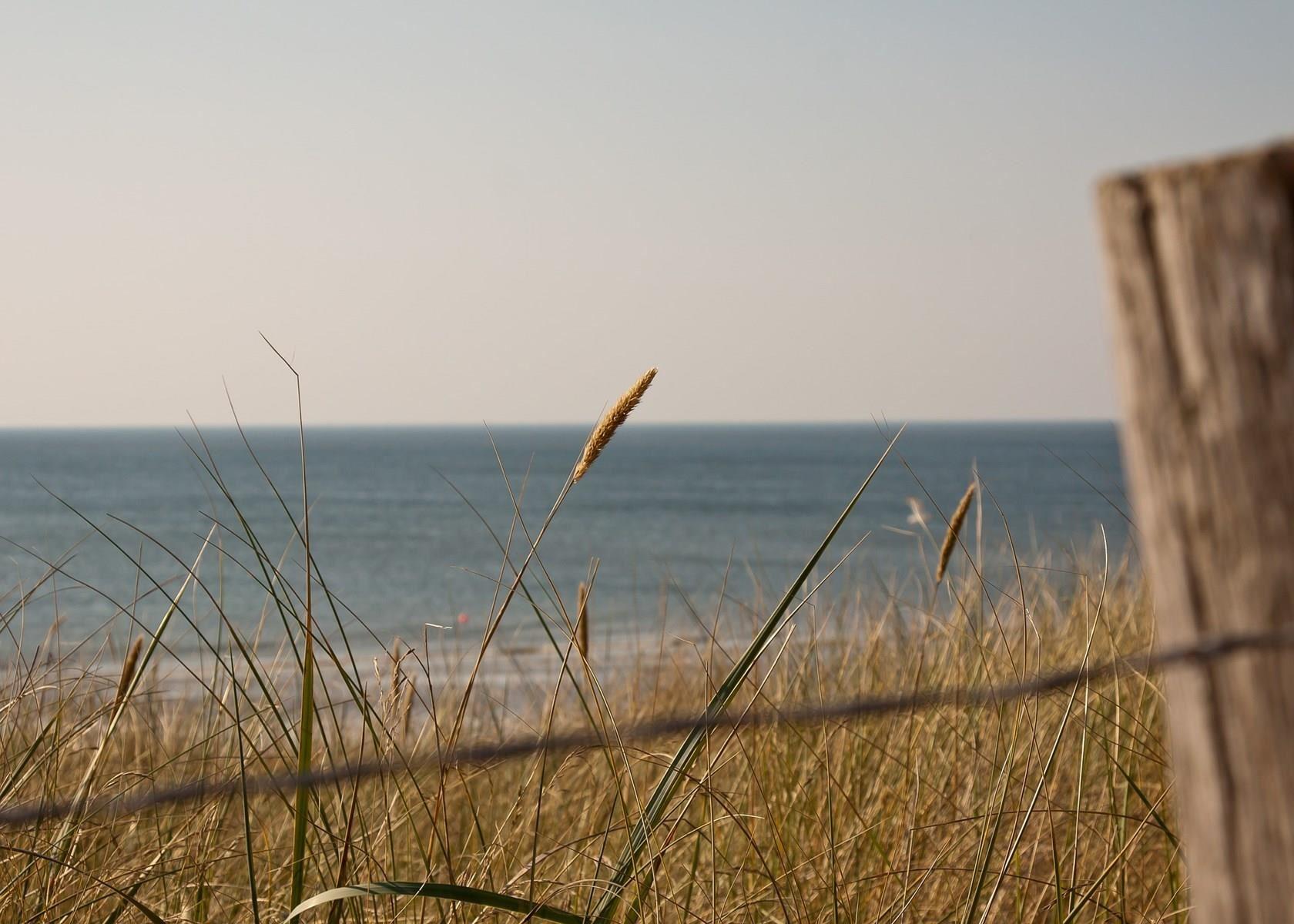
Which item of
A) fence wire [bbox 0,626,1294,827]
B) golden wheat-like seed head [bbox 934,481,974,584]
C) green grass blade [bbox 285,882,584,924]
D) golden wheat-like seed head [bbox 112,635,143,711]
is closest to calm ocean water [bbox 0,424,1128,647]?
golden wheat-like seed head [bbox 112,635,143,711]

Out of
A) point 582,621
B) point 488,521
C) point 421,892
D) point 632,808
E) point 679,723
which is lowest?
point 488,521

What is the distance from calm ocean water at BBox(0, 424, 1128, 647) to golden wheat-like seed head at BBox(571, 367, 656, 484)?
26 cm

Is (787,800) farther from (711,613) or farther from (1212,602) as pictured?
(711,613)

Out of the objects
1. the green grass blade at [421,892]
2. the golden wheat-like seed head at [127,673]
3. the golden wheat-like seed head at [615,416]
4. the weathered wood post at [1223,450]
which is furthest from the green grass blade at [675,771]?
the golden wheat-like seed head at [127,673]

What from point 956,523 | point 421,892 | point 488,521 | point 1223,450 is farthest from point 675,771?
point 488,521

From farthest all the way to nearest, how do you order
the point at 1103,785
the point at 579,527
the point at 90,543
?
the point at 579,527 → the point at 90,543 → the point at 1103,785

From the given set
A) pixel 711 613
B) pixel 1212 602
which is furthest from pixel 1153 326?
pixel 711 613

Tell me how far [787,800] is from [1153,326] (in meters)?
2.07

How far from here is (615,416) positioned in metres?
1.74

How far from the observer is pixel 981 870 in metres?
1.58

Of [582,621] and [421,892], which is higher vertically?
[582,621]

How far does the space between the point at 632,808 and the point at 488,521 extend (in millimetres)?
22365

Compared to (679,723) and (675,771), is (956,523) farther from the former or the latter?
(679,723)

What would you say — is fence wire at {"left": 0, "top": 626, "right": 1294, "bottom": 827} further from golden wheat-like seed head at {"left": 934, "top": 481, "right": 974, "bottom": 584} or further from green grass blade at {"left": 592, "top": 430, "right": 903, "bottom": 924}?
golden wheat-like seed head at {"left": 934, "top": 481, "right": 974, "bottom": 584}
